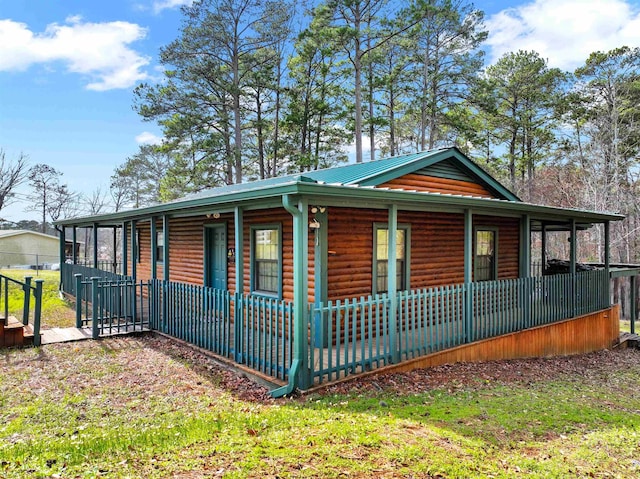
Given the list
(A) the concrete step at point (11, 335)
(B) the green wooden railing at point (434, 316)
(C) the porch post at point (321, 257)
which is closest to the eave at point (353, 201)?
(C) the porch post at point (321, 257)

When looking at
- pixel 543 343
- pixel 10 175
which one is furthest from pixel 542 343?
pixel 10 175

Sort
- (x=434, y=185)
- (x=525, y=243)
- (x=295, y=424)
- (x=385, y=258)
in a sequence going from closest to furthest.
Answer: (x=295, y=424), (x=385, y=258), (x=525, y=243), (x=434, y=185)

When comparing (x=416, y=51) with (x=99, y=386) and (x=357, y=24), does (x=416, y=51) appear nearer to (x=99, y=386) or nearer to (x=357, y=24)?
(x=357, y=24)

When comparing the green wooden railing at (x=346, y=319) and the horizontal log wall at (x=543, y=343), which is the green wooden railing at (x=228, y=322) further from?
the horizontal log wall at (x=543, y=343)

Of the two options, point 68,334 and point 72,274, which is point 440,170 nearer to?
point 68,334

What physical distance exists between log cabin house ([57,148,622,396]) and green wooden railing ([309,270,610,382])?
→ 0.04 meters

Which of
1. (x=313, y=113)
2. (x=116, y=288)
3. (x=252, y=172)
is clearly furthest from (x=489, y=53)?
(x=116, y=288)

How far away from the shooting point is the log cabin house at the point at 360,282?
6.10 m

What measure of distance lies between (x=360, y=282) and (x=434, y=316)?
2.28m

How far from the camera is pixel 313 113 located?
990 inches

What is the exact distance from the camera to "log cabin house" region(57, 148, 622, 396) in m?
6.10

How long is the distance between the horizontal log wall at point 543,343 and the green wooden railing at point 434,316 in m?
0.14

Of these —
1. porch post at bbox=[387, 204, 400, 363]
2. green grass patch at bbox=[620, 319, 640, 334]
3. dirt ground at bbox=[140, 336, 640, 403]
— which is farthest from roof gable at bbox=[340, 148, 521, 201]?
green grass patch at bbox=[620, 319, 640, 334]

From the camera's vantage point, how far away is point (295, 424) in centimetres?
457
